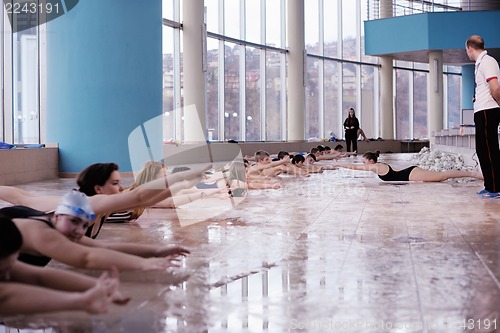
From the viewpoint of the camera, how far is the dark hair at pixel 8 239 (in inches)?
102

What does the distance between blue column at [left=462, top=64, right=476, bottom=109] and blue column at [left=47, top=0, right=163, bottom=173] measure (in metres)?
20.8

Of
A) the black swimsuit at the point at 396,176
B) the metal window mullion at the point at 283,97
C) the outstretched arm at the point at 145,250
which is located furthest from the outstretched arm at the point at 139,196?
the metal window mullion at the point at 283,97

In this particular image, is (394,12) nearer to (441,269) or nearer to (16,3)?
→ (16,3)

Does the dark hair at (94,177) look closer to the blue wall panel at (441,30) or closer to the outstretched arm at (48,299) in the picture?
the outstretched arm at (48,299)

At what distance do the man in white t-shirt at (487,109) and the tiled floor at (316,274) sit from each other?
74cm

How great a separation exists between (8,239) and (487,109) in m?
5.82

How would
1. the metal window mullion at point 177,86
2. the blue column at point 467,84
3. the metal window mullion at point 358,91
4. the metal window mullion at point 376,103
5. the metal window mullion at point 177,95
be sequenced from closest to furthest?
1. the metal window mullion at point 177,86
2. the metal window mullion at point 177,95
3. the metal window mullion at point 358,91
4. the blue column at point 467,84
5. the metal window mullion at point 376,103

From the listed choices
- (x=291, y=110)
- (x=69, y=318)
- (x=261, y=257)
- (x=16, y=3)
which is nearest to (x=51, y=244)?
(x=69, y=318)

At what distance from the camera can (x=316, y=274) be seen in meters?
3.59

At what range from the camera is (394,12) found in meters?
29.3

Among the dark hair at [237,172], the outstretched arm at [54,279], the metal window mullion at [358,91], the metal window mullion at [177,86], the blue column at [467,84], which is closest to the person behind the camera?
the outstretched arm at [54,279]

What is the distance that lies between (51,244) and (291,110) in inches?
867

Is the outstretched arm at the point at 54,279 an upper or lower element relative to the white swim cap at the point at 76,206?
lower

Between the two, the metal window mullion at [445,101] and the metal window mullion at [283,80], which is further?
the metal window mullion at [445,101]
